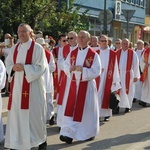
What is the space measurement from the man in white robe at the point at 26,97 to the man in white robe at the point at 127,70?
16.1 ft

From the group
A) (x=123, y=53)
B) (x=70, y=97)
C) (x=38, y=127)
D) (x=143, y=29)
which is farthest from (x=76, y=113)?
(x=143, y=29)

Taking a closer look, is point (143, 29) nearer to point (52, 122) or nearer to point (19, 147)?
point (52, 122)

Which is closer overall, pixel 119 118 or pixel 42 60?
pixel 42 60

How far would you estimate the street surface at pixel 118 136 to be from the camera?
770 centimetres

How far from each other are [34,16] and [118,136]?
8.20m

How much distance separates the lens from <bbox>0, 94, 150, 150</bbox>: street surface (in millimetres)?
7703

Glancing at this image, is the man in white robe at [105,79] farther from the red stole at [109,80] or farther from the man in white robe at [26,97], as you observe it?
the man in white robe at [26,97]

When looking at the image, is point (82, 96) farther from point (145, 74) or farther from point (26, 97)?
point (145, 74)

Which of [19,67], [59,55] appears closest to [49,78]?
[59,55]

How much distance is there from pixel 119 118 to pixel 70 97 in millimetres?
2788

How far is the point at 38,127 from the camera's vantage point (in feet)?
23.1

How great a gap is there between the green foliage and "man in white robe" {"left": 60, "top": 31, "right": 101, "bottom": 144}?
7.88 m

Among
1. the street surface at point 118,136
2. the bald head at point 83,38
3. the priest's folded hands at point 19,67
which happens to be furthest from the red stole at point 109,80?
the priest's folded hands at point 19,67

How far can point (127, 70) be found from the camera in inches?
464
